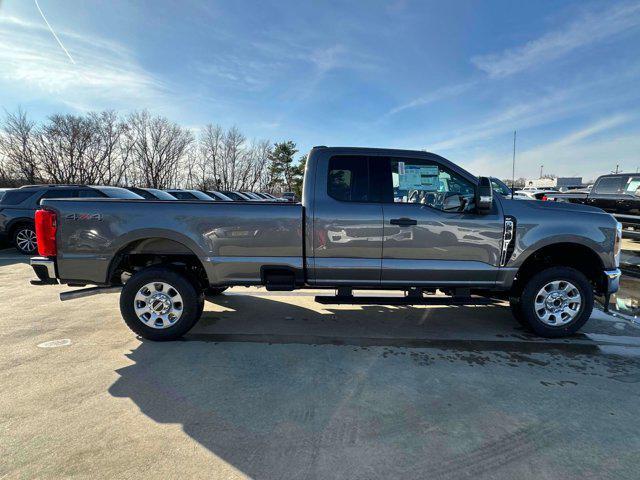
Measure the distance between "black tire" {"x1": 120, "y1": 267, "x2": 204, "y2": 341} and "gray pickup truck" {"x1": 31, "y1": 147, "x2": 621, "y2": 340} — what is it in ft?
0.04

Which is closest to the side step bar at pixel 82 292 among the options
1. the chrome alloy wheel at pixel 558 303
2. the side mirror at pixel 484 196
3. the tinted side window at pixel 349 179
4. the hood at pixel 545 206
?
the tinted side window at pixel 349 179

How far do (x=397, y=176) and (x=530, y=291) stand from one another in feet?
6.76

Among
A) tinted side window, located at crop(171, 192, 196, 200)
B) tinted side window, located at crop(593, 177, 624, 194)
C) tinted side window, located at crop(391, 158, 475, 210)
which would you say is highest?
tinted side window, located at crop(593, 177, 624, 194)

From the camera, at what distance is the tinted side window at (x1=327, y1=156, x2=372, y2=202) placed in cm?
405

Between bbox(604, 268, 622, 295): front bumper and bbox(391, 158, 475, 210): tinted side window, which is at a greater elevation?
bbox(391, 158, 475, 210): tinted side window

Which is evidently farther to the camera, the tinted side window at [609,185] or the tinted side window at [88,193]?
the tinted side window at [609,185]

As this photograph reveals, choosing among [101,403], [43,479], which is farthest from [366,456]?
[101,403]

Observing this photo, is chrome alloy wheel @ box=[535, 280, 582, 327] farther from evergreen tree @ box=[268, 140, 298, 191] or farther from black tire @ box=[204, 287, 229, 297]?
evergreen tree @ box=[268, 140, 298, 191]

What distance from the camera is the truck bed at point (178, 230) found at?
390 centimetres

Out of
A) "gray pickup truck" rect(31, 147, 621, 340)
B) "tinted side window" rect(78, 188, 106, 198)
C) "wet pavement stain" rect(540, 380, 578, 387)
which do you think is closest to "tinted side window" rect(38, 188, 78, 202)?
"tinted side window" rect(78, 188, 106, 198)

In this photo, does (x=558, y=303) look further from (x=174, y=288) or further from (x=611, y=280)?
(x=174, y=288)

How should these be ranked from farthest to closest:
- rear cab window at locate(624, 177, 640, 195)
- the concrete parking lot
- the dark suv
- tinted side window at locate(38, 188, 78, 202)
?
rear cab window at locate(624, 177, 640, 195)
tinted side window at locate(38, 188, 78, 202)
the dark suv
the concrete parking lot

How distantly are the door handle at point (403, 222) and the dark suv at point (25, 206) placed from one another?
829 centimetres

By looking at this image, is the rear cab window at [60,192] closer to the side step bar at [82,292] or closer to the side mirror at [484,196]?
the side step bar at [82,292]
